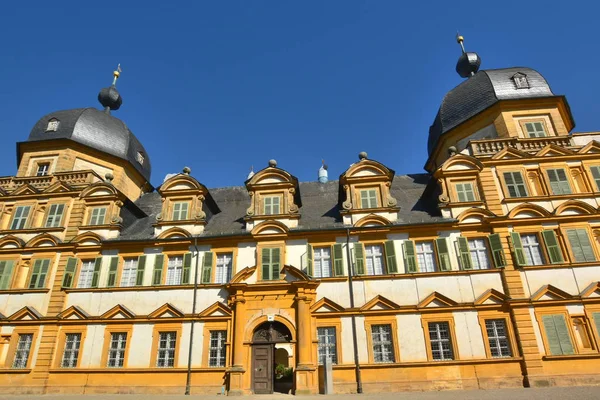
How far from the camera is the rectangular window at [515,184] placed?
1941cm

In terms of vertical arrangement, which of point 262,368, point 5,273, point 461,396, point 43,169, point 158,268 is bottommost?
point 461,396

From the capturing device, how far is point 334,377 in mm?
16703

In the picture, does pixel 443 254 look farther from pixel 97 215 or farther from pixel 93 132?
pixel 93 132

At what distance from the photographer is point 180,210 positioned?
21.3 meters

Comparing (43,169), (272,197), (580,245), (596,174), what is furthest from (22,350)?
(596,174)

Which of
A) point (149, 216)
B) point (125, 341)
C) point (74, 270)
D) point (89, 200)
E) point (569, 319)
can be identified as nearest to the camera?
point (569, 319)

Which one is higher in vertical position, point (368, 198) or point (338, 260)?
point (368, 198)

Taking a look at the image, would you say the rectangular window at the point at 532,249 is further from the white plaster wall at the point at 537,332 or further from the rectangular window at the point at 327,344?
the rectangular window at the point at 327,344

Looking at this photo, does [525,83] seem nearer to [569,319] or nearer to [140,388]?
[569,319]

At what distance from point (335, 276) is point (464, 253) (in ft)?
18.9

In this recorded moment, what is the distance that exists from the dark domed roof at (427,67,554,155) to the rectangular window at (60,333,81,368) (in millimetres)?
21604

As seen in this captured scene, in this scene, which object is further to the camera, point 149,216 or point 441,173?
point 149,216

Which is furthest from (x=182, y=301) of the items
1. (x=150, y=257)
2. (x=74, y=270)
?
(x=74, y=270)

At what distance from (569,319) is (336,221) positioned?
34.3 ft
